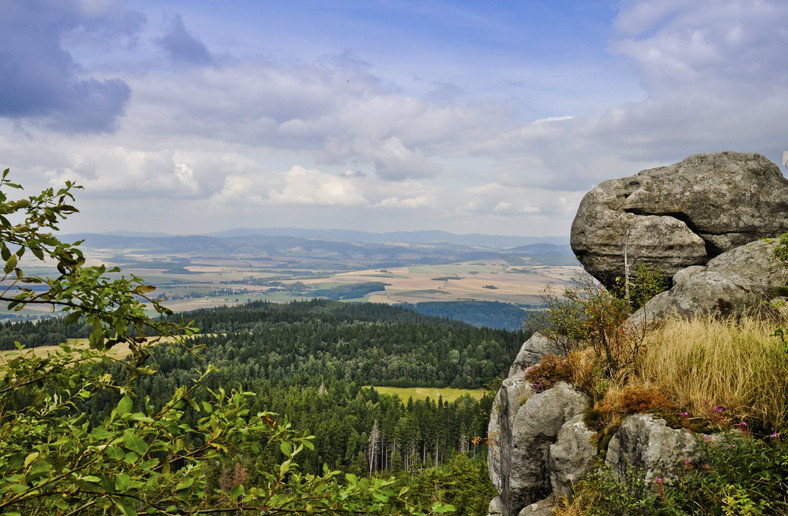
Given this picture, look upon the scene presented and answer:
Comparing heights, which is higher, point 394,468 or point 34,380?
point 34,380

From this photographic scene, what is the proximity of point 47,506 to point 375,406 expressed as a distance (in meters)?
129

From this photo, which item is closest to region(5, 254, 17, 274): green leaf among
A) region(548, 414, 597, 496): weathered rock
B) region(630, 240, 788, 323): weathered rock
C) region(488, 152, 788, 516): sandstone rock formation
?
region(488, 152, 788, 516): sandstone rock formation

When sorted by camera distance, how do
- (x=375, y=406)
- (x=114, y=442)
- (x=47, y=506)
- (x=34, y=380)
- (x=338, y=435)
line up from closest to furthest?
(x=114, y=442) < (x=47, y=506) < (x=34, y=380) < (x=338, y=435) < (x=375, y=406)

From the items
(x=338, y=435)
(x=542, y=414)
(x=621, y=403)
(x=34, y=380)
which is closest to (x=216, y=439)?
(x=34, y=380)

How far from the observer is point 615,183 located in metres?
24.8

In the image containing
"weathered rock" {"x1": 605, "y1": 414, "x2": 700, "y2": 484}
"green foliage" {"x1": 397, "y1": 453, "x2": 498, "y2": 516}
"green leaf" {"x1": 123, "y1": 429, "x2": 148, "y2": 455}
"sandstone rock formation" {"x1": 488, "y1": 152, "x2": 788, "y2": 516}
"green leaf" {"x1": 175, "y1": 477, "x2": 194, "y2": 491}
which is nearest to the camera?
"green leaf" {"x1": 123, "y1": 429, "x2": 148, "y2": 455}

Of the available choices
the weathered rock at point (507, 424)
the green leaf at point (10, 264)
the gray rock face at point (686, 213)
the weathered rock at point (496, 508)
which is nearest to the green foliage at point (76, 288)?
the green leaf at point (10, 264)

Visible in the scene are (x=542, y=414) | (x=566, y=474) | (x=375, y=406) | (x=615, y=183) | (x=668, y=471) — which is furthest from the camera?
(x=375, y=406)

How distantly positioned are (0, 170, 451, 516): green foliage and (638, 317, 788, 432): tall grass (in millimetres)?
7805

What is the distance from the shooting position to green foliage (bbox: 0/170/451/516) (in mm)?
3092

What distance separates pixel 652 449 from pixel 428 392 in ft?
503

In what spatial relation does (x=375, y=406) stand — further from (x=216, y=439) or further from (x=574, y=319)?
(x=216, y=439)

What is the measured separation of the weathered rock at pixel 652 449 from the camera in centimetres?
878

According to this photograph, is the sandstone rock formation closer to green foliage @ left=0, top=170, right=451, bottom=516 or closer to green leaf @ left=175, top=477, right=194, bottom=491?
green foliage @ left=0, top=170, right=451, bottom=516
